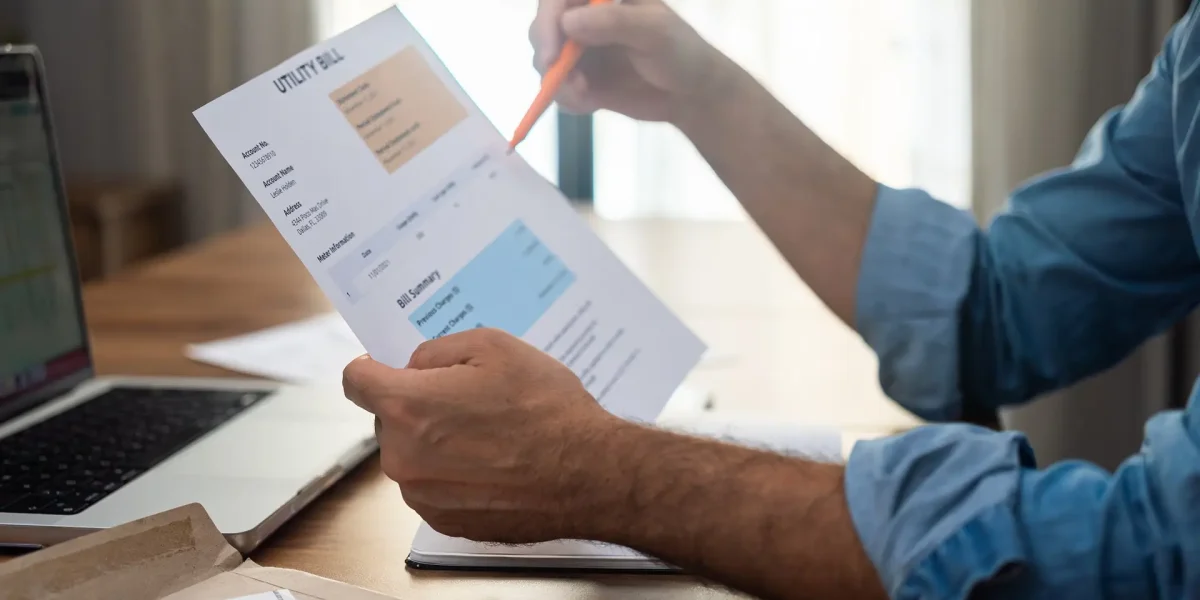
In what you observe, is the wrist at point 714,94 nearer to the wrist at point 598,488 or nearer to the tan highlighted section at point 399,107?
the tan highlighted section at point 399,107

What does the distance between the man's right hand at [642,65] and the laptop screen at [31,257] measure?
0.37 meters

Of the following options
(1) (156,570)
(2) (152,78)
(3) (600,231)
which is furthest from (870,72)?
(1) (156,570)

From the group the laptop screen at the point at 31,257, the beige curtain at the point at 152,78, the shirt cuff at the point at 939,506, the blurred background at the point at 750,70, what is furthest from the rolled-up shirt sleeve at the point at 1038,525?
the beige curtain at the point at 152,78

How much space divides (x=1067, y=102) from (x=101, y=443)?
2.03 m

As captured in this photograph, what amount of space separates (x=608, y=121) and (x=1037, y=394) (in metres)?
1.83

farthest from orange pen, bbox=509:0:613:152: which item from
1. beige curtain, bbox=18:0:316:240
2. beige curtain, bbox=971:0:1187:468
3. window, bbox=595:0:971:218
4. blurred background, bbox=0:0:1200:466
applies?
beige curtain, bbox=18:0:316:240

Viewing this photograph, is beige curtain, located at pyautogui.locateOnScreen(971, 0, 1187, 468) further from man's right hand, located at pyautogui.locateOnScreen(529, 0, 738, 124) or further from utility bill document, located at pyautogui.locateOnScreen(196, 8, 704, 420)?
utility bill document, located at pyautogui.locateOnScreen(196, 8, 704, 420)

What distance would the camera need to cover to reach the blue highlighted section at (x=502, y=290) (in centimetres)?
60

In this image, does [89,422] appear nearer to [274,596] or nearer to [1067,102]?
[274,596]

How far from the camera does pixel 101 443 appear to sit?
70cm

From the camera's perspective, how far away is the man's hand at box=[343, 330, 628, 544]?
1.74 ft

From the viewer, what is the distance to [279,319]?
1.16m

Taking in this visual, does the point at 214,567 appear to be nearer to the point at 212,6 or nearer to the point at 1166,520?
the point at 1166,520

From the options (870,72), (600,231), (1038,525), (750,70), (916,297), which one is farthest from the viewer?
(870,72)
